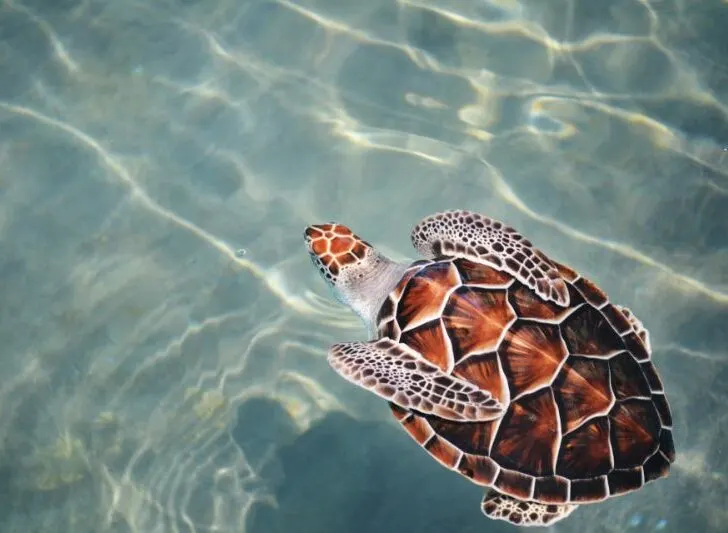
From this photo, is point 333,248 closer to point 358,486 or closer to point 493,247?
point 493,247

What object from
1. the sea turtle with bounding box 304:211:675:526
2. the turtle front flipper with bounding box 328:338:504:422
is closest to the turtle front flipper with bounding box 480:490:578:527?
the sea turtle with bounding box 304:211:675:526

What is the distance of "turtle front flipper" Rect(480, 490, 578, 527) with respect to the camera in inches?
135

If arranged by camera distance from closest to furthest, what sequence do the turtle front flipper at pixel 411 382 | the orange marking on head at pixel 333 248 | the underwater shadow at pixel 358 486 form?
1. the turtle front flipper at pixel 411 382
2. the orange marking on head at pixel 333 248
3. the underwater shadow at pixel 358 486

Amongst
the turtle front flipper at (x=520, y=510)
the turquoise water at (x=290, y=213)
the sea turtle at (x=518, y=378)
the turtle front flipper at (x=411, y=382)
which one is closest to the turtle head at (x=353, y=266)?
the sea turtle at (x=518, y=378)

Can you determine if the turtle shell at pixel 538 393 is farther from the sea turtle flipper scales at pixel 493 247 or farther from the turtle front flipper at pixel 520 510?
the turtle front flipper at pixel 520 510

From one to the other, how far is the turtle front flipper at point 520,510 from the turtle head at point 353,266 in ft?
3.89

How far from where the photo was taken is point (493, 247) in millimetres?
3422

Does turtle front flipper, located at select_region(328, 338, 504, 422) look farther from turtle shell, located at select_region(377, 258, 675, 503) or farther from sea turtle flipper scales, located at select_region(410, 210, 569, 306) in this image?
sea turtle flipper scales, located at select_region(410, 210, 569, 306)

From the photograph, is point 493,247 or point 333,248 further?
point 333,248

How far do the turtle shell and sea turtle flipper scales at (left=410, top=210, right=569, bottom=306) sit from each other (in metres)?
0.07

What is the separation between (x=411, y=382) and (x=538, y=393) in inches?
23.9

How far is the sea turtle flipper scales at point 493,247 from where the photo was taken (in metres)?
3.29

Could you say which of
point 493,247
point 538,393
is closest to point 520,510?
point 538,393

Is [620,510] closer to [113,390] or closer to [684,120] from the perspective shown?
[684,120]
